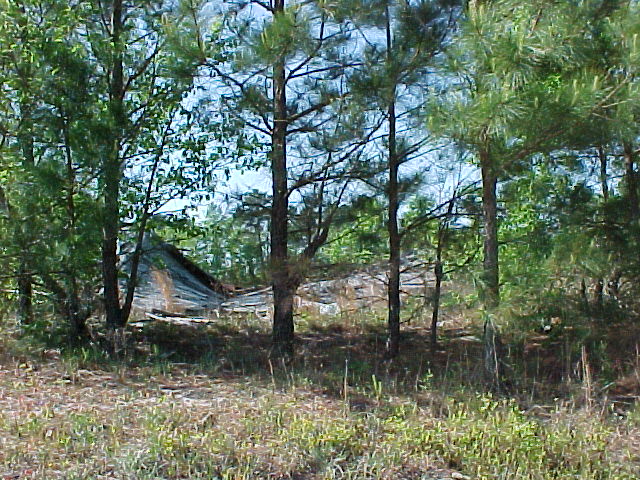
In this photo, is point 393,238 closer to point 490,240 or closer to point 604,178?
point 490,240

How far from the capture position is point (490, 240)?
21.4 ft

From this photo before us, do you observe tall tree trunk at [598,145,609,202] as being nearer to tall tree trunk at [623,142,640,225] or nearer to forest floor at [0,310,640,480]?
tall tree trunk at [623,142,640,225]

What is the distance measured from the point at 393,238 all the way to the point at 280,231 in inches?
45.4

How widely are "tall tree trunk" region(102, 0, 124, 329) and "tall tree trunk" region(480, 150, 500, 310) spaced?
3529 mm

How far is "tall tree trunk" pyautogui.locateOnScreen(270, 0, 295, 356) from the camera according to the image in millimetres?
7309

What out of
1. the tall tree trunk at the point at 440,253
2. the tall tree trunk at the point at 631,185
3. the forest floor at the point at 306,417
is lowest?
the forest floor at the point at 306,417

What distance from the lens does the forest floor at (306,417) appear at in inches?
187

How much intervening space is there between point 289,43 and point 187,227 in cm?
243

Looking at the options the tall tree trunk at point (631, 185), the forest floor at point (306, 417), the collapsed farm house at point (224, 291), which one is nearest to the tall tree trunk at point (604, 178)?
the tall tree trunk at point (631, 185)

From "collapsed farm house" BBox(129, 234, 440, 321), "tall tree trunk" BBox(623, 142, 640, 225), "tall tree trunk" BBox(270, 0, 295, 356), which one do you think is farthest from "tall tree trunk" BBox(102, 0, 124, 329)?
"tall tree trunk" BBox(623, 142, 640, 225)

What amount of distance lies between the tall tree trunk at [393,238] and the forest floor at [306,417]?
0.33m

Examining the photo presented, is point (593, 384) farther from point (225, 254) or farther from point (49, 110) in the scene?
point (225, 254)

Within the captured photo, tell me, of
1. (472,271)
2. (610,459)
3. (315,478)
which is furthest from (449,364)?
(315,478)

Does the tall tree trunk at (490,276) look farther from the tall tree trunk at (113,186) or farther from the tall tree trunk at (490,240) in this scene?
the tall tree trunk at (113,186)
